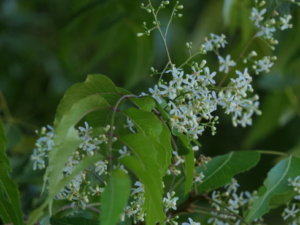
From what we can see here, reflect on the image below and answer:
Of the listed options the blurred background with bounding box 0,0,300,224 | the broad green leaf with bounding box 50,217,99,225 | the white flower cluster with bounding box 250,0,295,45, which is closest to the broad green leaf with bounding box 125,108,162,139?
the broad green leaf with bounding box 50,217,99,225

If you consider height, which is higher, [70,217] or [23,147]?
[23,147]

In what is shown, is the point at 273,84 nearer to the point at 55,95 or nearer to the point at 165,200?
the point at 55,95

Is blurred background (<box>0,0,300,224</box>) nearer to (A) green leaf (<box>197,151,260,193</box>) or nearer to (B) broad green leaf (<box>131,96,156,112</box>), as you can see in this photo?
(A) green leaf (<box>197,151,260,193</box>)

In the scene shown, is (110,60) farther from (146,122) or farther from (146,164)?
(146,164)

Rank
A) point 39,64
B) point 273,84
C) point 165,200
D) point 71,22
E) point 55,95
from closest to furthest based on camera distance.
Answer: point 165,200, point 71,22, point 273,84, point 55,95, point 39,64

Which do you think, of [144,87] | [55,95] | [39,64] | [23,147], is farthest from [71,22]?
[39,64]

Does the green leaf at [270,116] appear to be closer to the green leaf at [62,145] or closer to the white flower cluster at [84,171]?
the white flower cluster at [84,171]

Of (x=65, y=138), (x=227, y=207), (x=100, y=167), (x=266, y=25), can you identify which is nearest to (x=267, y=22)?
(x=266, y=25)
